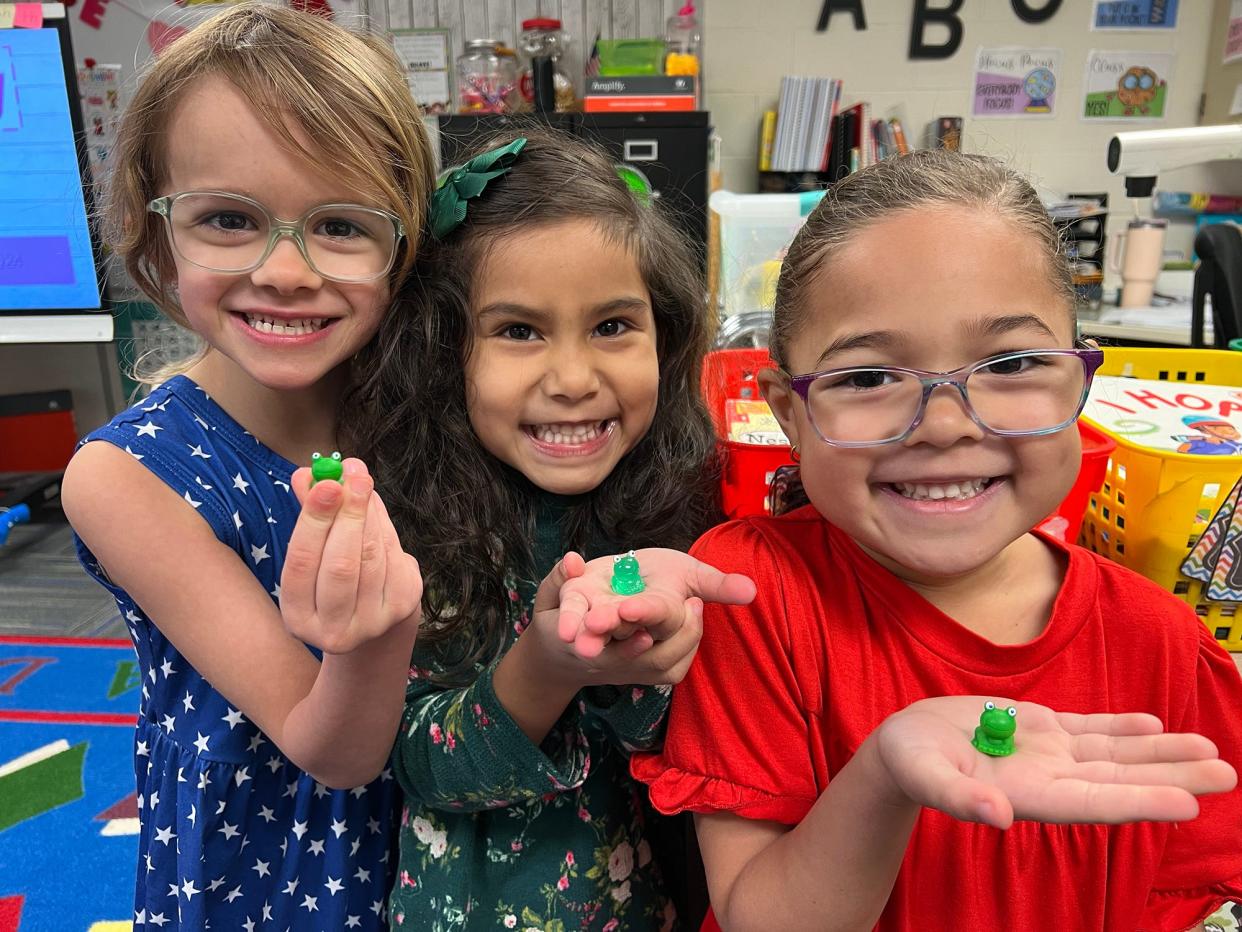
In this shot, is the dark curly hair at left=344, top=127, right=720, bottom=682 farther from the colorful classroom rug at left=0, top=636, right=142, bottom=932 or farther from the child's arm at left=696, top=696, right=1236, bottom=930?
the colorful classroom rug at left=0, top=636, right=142, bottom=932

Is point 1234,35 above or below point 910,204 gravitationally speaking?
above

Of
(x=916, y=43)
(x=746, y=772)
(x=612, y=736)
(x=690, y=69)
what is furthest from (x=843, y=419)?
(x=916, y=43)

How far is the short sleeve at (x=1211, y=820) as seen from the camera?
0.74 m

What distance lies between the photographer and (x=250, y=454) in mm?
938

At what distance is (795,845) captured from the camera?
65 cm

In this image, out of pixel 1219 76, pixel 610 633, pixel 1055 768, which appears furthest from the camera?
pixel 1219 76

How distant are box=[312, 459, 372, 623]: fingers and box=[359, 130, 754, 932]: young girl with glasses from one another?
222mm

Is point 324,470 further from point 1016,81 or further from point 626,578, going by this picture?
point 1016,81

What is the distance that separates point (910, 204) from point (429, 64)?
3400 millimetres

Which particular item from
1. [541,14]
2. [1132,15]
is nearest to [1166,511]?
[541,14]

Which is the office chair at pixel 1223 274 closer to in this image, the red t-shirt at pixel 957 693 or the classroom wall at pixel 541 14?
the red t-shirt at pixel 957 693

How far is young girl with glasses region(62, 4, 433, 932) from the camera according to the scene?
0.82 meters

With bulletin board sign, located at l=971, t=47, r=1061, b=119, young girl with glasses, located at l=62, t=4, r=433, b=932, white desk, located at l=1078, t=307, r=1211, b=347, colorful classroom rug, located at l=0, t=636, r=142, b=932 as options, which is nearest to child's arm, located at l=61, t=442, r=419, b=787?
young girl with glasses, located at l=62, t=4, r=433, b=932

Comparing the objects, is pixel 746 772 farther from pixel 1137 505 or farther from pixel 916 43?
pixel 916 43
